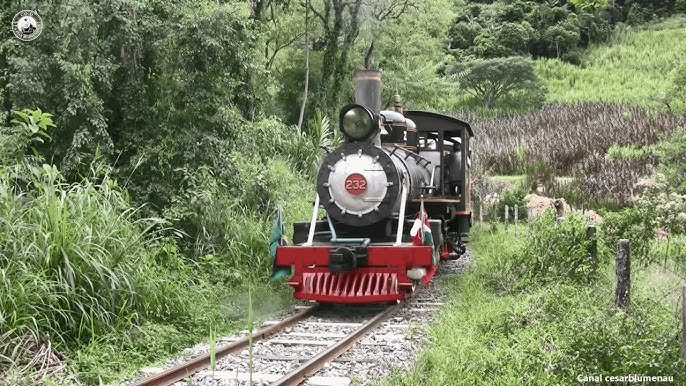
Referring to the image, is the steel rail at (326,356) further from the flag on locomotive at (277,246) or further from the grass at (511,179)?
the grass at (511,179)

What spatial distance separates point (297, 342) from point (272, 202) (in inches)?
207

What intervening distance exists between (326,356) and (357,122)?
3736 millimetres

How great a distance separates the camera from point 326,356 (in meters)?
5.63

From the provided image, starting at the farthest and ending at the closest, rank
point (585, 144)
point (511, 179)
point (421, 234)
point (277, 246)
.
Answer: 1. point (585, 144)
2. point (511, 179)
3. point (277, 246)
4. point (421, 234)

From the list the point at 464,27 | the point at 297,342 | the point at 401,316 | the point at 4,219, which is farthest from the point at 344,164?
the point at 464,27

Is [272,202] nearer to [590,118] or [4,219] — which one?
[4,219]

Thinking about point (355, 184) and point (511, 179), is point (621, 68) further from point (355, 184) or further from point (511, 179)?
point (355, 184)

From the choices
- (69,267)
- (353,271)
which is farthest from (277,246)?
(69,267)

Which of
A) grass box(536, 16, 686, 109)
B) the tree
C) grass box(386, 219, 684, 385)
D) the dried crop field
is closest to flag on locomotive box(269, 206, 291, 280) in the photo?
grass box(386, 219, 684, 385)

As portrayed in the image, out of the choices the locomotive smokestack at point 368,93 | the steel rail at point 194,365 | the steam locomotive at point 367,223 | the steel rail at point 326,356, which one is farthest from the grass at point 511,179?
the steel rail at point 194,365

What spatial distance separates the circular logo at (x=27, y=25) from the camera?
26.7 ft

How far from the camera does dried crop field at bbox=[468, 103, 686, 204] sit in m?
19.0

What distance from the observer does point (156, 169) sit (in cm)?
889

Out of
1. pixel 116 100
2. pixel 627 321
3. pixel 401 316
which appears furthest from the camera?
pixel 116 100
